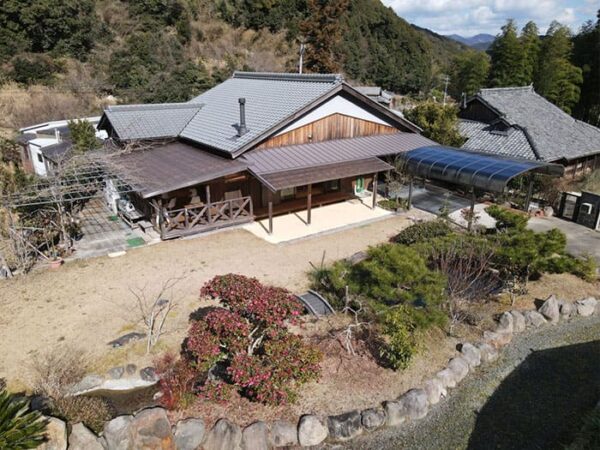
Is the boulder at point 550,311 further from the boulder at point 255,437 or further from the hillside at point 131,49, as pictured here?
the hillside at point 131,49

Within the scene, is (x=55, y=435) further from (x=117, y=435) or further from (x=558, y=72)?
(x=558, y=72)

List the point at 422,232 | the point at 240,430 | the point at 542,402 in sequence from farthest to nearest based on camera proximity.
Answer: the point at 422,232
the point at 542,402
the point at 240,430

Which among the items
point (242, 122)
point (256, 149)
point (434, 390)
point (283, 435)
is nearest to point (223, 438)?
point (283, 435)

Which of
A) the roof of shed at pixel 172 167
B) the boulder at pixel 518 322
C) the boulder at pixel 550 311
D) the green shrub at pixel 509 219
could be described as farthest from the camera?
the roof of shed at pixel 172 167

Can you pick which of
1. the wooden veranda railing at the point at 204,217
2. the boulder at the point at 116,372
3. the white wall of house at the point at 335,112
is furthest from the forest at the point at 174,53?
the boulder at the point at 116,372

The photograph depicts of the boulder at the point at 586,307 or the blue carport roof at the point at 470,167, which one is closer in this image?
the boulder at the point at 586,307

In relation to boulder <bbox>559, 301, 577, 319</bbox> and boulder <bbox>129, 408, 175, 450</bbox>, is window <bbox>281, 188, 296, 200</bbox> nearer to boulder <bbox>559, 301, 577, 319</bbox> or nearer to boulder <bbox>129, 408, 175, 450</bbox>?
boulder <bbox>559, 301, 577, 319</bbox>

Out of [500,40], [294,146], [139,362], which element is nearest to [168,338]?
[139,362]
